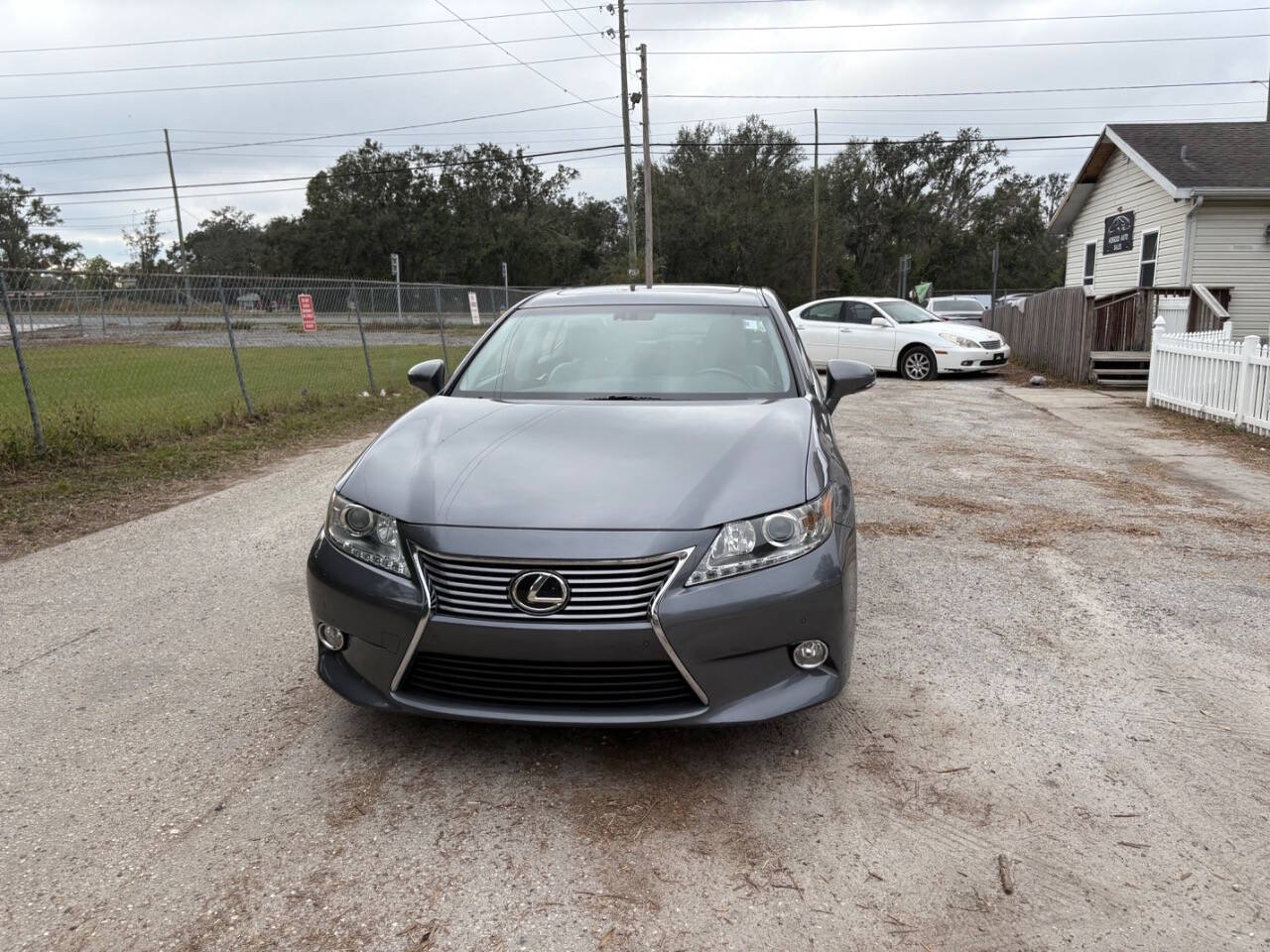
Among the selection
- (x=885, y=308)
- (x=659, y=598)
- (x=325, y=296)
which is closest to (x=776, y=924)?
(x=659, y=598)

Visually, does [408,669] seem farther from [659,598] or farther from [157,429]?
[157,429]

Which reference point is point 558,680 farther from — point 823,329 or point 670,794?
point 823,329

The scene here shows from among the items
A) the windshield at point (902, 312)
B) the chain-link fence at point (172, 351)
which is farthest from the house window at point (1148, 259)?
the chain-link fence at point (172, 351)

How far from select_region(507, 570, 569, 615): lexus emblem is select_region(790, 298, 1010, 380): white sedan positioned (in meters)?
14.5

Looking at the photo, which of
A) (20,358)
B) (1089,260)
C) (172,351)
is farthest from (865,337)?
(20,358)

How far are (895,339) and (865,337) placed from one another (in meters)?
0.55

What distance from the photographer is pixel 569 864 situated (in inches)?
96.2

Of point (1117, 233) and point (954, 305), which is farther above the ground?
point (1117, 233)

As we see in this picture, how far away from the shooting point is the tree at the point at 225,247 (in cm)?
7394

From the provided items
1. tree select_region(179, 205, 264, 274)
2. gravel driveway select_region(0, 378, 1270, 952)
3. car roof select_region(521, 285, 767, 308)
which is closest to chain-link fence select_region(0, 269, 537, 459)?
gravel driveway select_region(0, 378, 1270, 952)

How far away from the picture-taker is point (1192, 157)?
1819cm

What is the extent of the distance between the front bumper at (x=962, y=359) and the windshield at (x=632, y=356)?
1279 centimetres

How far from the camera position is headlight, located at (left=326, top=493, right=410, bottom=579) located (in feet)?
9.35

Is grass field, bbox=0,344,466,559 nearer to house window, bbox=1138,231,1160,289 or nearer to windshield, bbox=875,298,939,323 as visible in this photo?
windshield, bbox=875,298,939,323
